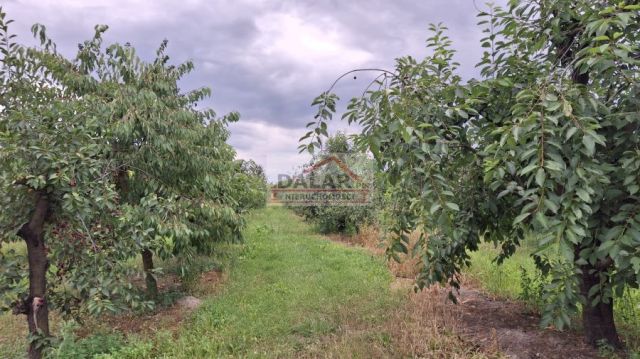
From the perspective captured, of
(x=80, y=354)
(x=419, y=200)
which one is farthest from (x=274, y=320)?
(x=419, y=200)

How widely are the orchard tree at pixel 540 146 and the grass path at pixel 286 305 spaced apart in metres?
1.40

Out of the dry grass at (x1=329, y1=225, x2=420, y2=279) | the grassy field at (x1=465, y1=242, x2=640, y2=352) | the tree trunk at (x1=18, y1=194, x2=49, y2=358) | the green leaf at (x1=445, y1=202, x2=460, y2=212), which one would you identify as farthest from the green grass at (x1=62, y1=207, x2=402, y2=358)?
the green leaf at (x1=445, y1=202, x2=460, y2=212)

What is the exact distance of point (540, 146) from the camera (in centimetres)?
202

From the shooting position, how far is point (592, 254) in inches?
96.3

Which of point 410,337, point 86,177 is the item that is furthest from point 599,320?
point 86,177

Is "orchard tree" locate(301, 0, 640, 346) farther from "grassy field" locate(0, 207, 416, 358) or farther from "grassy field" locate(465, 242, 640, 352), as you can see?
"grassy field" locate(0, 207, 416, 358)

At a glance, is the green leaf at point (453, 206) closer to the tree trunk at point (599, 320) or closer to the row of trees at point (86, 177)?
the tree trunk at point (599, 320)

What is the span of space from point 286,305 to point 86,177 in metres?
2.95

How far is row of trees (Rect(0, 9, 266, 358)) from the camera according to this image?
3020mm

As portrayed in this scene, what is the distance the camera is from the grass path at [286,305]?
3.95m

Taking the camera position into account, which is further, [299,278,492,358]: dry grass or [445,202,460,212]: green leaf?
[299,278,492,358]: dry grass

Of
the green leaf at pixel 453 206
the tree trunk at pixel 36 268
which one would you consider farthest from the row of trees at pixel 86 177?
the green leaf at pixel 453 206

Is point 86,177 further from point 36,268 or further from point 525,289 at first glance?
point 525,289

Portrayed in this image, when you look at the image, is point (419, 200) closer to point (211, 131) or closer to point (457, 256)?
point (457, 256)
